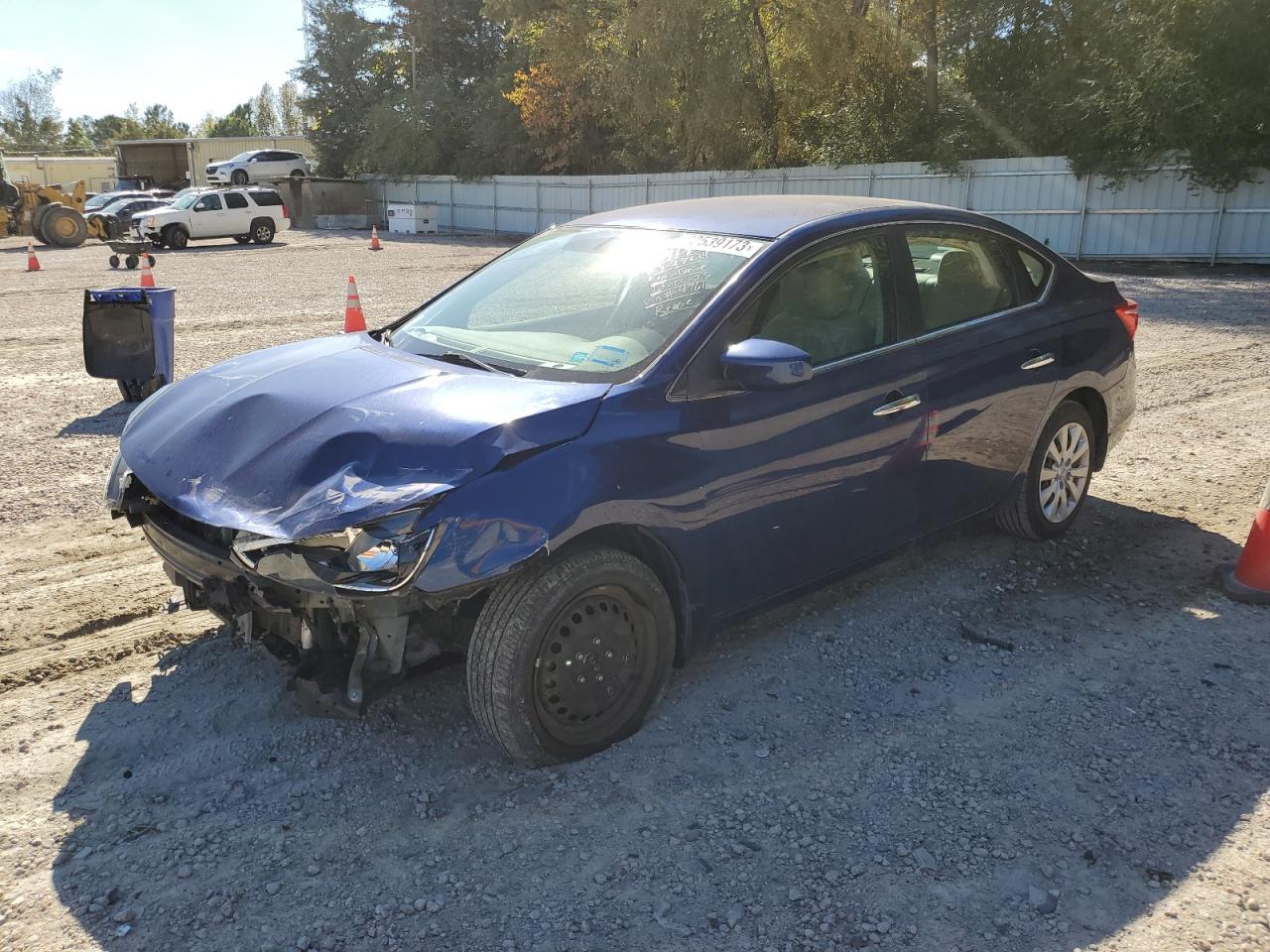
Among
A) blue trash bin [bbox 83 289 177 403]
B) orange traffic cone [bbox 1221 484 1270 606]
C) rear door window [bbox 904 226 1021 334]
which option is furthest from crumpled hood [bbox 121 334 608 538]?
blue trash bin [bbox 83 289 177 403]

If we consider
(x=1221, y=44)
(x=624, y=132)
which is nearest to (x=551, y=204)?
(x=624, y=132)

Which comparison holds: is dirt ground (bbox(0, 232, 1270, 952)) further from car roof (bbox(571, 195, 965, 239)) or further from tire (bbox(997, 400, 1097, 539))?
car roof (bbox(571, 195, 965, 239))

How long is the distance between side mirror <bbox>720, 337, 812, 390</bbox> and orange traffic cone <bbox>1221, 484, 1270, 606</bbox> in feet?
8.58

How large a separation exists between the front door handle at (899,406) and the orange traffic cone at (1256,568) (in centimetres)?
185

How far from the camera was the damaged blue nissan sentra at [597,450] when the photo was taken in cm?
298

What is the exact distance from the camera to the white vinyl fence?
68.2ft

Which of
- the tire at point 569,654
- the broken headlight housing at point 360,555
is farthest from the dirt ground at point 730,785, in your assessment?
the broken headlight housing at point 360,555

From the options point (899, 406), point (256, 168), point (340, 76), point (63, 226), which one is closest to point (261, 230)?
point (63, 226)

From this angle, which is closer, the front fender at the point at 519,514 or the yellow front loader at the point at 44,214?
the front fender at the point at 519,514

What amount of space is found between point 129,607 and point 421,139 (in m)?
44.7

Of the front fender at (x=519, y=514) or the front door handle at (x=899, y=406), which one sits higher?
the front door handle at (x=899, y=406)

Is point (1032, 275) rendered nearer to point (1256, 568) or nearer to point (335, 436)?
point (1256, 568)

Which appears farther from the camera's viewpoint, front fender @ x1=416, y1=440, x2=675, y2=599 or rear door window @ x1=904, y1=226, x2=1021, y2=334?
rear door window @ x1=904, y1=226, x2=1021, y2=334

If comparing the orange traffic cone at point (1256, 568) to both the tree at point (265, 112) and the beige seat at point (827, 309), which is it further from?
the tree at point (265, 112)
